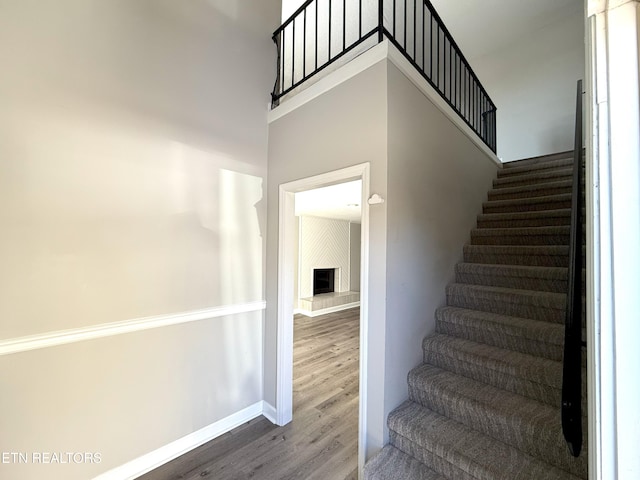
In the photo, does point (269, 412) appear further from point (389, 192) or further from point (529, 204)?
point (529, 204)

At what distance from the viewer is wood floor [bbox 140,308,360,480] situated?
179 cm

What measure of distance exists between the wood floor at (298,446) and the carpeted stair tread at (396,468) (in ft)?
1.23

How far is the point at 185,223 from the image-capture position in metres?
1.95

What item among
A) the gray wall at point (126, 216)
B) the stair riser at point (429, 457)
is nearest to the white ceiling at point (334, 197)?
the gray wall at point (126, 216)

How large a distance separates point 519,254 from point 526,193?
1186mm

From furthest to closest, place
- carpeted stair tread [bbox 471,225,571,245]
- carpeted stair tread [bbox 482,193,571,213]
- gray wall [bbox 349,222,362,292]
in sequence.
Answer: gray wall [bbox 349,222,362,292] < carpeted stair tread [bbox 482,193,571,213] < carpeted stair tread [bbox 471,225,571,245]

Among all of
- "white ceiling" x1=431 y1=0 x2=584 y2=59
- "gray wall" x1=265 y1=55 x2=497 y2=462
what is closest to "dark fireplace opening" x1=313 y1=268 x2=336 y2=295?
"gray wall" x1=265 y1=55 x2=497 y2=462

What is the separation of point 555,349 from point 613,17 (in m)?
1.93

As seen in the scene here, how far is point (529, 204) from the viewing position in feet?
9.70

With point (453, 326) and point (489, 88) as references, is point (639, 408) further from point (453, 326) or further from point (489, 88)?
point (489, 88)

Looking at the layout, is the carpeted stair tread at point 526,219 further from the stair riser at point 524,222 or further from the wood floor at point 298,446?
the wood floor at point 298,446

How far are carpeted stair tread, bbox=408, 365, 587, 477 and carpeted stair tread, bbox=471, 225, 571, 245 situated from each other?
1.55 m

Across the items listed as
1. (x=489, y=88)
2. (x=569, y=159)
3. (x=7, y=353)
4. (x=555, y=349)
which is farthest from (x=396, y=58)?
(x=489, y=88)

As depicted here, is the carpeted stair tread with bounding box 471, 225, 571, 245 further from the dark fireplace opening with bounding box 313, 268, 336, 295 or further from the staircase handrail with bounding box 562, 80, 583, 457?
the dark fireplace opening with bounding box 313, 268, 336, 295
